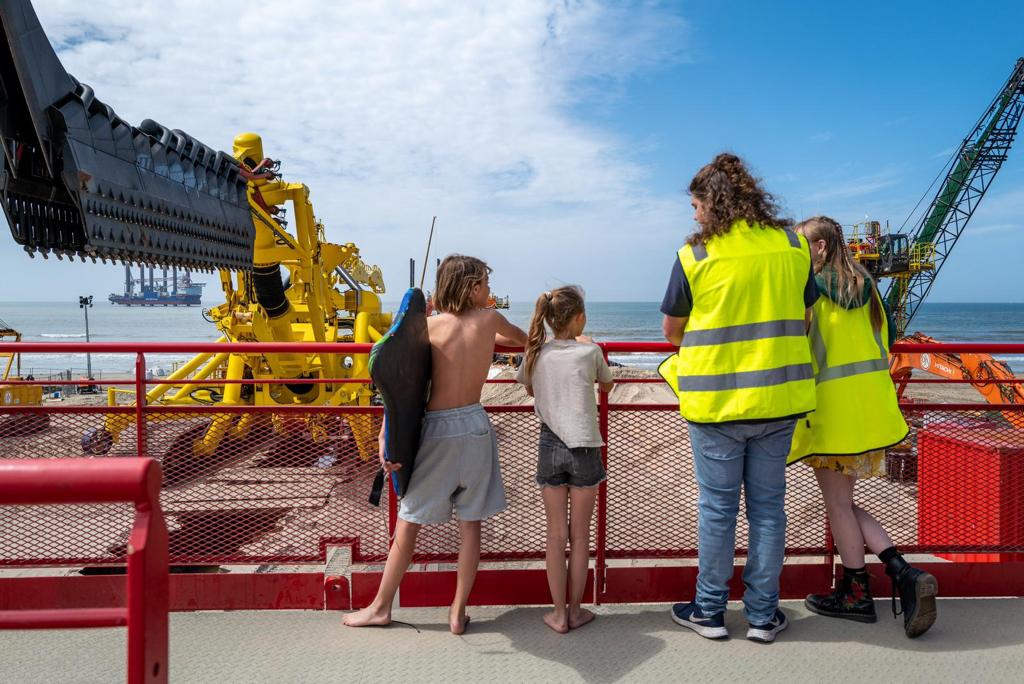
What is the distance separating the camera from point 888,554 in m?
3.23

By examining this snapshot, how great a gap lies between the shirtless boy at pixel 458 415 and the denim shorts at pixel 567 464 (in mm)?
254

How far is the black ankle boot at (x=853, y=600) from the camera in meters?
3.31

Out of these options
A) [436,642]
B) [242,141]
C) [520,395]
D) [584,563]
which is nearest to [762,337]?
[584,563]

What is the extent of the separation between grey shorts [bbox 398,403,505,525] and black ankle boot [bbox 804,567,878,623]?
5.85ft

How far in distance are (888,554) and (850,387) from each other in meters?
0.83

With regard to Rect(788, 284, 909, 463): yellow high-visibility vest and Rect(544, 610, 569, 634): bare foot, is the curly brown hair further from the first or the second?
Rect(544, 610, 569, 634): bare foot

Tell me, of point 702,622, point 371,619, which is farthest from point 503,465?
point 702,622

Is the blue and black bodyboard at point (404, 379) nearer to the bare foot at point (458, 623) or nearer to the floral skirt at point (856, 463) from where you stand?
the bare foot at point (458, 623)

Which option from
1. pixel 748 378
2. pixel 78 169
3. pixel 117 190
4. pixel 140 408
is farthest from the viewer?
pixel 117 190

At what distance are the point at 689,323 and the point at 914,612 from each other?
167 cm

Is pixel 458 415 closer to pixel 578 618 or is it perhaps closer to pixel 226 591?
pixel 578 618

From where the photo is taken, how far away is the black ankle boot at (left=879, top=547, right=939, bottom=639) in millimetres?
3070

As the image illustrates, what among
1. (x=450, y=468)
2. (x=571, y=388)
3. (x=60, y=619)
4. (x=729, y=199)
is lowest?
(x=450, y=468)

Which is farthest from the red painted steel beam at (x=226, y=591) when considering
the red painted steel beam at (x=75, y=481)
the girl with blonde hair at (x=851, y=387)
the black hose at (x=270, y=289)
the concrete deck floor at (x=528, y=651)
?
the black hose at (x=270, y=289)
